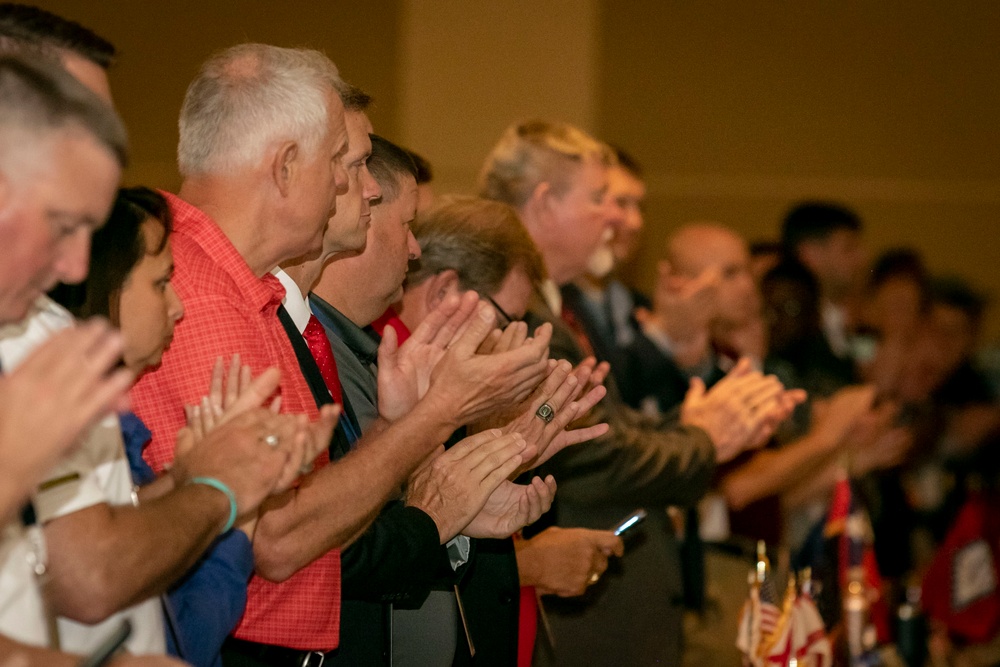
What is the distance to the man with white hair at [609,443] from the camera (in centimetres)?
297

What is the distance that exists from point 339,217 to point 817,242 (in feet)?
13.9

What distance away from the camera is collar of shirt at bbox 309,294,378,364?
91.6 inches

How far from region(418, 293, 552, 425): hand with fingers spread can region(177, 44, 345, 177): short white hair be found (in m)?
A: 0.42

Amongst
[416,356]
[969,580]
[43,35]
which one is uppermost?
[43,35]

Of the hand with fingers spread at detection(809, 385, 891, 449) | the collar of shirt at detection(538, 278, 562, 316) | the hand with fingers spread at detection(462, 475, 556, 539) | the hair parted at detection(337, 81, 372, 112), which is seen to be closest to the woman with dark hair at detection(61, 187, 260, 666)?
the hair parted at detection(337, 81, 372, 112)

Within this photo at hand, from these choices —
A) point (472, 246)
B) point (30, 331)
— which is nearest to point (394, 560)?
point (30, 331)

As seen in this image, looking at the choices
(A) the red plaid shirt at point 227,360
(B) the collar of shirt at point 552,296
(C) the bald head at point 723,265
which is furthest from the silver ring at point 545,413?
(C) the bald head at point 723,265

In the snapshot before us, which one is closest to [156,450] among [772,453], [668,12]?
[772,453]

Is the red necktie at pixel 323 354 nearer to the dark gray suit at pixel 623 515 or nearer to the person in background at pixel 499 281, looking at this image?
the person in background at pixel 499 281

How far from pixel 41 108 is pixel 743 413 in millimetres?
2474

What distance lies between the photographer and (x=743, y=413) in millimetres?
3402

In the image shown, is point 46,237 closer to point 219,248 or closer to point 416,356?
point 219,248

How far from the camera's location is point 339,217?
2.19m

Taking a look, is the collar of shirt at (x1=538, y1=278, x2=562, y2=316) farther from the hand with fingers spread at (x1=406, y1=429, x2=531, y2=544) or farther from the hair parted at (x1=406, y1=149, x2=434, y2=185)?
the hand with fingers spread at (x1=406, y1=429, x2=531, y2=544)
